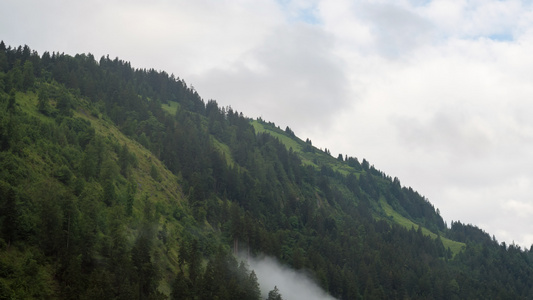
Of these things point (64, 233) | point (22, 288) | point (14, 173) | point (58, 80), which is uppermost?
point (58, 80)

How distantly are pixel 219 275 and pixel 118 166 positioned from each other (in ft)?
167

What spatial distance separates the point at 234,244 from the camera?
488ft

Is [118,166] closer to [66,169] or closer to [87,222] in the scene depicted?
[66,169]

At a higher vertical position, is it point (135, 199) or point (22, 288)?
point (135, 199)

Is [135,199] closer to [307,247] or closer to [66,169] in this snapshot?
[66,169]

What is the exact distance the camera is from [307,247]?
182 meters

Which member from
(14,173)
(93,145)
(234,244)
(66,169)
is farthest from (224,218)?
(14,173)

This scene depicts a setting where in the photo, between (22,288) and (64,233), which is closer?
(22,288)

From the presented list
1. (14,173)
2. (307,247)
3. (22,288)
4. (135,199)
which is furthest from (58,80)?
(22,288)

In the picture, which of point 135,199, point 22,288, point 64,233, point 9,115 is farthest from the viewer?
point 135,199

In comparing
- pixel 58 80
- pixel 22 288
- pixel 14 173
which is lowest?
pixel 22 288

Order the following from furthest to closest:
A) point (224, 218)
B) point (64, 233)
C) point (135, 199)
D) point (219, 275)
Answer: point (224, 218)
point (135, 199)
point (219, 275)
point (64, 233)

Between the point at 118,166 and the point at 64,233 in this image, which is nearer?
the point at 64,233

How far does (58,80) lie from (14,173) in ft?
334
